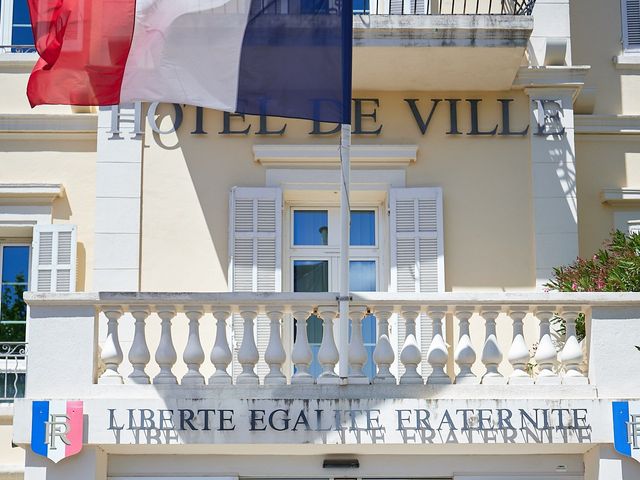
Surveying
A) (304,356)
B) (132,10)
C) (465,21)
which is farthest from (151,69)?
(465,21)

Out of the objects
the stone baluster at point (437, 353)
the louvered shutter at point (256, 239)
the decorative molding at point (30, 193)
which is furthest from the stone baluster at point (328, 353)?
the decorative molding at point (30, 193)

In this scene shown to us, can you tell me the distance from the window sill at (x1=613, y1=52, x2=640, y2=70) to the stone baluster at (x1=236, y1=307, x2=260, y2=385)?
541 cm

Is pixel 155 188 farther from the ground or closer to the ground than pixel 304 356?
farther from the ground

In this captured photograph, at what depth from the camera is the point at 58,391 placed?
10430 millimetres

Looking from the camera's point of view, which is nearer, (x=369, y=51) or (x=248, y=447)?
(x=248, y=447)

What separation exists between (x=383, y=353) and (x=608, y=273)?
7.39 feet

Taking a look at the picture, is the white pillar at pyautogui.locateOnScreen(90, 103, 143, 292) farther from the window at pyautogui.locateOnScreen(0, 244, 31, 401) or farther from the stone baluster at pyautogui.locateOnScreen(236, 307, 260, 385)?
the stone baluster at pyautogui.locateOnScreen(236, 307, 260, 385)

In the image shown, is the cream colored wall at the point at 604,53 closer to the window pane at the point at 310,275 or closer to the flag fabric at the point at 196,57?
the window pane at the point at 310,275

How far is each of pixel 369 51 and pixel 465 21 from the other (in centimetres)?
95

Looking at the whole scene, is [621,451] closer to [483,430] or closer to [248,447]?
[483,430]

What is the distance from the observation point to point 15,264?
13430 millimetres

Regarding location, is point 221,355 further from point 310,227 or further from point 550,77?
point 550,77

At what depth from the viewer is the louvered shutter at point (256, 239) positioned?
1280 centimetres

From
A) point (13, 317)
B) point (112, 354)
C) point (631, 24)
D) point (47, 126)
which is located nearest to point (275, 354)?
point (112, 354)
